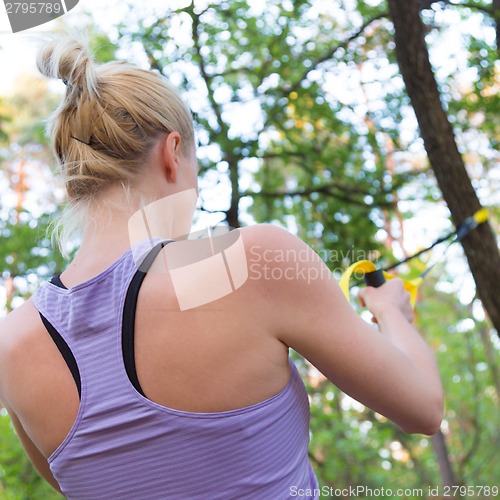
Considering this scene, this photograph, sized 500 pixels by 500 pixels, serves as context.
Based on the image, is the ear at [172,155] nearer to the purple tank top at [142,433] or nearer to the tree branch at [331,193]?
the purple tank top at [142,433]

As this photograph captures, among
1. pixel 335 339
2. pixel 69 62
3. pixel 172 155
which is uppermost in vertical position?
pixel 69 62

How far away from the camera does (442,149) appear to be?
264 centimetres

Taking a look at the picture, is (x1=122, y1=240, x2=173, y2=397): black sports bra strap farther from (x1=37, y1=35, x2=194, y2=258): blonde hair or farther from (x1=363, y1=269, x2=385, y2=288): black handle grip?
(x1=363, y1=269, x2=385, y2=288): black handle grip

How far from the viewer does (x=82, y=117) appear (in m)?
1.09

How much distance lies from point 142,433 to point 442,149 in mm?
2078

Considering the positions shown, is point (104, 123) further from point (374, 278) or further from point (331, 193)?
point (331, 193)

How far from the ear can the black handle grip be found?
0.43 m

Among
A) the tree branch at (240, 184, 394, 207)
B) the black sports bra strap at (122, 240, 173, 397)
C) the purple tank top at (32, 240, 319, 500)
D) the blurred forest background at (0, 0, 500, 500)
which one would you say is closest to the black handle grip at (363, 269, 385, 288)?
the purple tank top at (32, 240, 319, 500)

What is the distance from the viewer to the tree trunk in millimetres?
2609

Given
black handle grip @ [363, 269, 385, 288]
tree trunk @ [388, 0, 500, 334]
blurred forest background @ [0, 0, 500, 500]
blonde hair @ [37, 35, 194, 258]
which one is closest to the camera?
blonde hair @ [37, 35, 194, 258]

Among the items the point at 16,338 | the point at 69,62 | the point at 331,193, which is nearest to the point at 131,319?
the point at 16,338

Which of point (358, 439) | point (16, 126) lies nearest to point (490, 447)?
point (358, 439)

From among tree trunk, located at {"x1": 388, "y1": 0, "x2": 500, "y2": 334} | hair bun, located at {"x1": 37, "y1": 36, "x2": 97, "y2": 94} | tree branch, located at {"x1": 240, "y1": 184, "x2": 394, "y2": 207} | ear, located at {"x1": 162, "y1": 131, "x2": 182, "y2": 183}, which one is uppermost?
hair bun, located at {"x1": 37, "y1": 36, "x2": 97, "y2": 94}

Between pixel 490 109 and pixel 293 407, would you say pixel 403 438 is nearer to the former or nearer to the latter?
pixel 490 109
